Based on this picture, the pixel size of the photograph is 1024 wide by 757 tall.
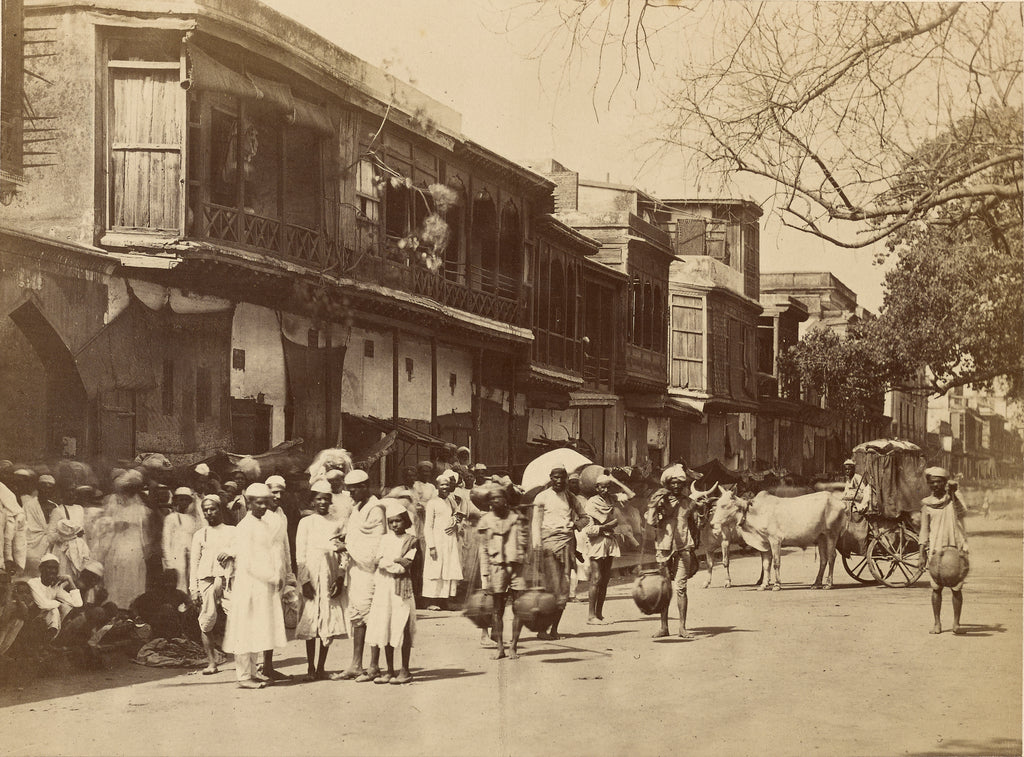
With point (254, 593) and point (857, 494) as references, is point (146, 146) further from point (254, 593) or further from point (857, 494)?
point (857, 494)

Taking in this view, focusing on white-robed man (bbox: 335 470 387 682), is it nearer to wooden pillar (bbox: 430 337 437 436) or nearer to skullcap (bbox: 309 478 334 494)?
skullcap (bbox: 309 478 334 494)

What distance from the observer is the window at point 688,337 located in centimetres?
3241

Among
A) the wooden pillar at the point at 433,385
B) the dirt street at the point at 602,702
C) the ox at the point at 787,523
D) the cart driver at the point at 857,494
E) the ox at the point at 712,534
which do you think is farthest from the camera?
the ox at the point at 712,534

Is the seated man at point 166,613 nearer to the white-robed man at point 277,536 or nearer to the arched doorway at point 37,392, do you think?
the white-robed man at point 277,536

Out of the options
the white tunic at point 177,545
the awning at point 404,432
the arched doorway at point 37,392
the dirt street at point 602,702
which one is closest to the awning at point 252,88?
the arched doorway at point 37,392

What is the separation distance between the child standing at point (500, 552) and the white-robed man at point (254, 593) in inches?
82.4

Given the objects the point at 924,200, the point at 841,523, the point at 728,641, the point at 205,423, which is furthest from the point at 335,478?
the point at 841,523

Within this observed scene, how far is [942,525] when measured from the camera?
12766mm

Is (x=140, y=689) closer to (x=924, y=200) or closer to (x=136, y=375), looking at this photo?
(x=136, y=375)

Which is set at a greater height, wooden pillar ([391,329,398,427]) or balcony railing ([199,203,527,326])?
balcony railing ([199,203,527,326])

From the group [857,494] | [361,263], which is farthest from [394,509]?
[857,494]

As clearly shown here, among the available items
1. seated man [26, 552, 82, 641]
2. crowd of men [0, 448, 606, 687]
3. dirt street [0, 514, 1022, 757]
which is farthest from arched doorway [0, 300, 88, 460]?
dirt street [0, 514, 1022, 757]

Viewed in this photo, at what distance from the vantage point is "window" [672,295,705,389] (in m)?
32.4

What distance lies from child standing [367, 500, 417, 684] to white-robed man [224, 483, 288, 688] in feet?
2.68
